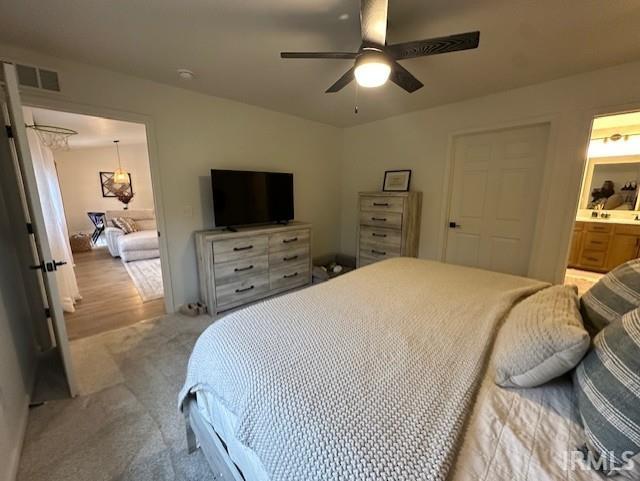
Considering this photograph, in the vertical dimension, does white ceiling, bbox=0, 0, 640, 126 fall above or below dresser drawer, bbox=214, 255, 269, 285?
above

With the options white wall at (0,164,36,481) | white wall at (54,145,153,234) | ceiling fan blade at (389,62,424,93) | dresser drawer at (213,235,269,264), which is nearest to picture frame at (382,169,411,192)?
ceiling fan blade at (389,62,424,93)

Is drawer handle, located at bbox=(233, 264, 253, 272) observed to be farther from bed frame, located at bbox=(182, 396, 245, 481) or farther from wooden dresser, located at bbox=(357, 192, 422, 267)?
bed frame, located at bbox=(182, 396, 245, 481)

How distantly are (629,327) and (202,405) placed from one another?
5.17 feet

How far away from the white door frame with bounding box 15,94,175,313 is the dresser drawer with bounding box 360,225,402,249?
2.51m

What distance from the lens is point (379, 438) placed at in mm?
701

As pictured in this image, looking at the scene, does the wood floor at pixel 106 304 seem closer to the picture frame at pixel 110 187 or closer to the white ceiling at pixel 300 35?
the white ceiling at pixel 300 35

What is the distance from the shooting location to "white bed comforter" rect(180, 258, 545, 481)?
0.68 metres

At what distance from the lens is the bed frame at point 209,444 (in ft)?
3.49

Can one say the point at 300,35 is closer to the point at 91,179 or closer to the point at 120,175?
the point at 120,175

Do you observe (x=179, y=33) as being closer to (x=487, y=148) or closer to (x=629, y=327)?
(x=629, y=327)

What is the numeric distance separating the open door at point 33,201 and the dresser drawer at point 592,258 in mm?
6586

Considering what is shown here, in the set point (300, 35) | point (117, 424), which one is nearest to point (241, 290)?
point (117, 424)

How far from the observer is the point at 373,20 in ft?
4.43

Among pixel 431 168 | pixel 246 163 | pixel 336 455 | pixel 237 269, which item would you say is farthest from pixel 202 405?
pixel 431 168
